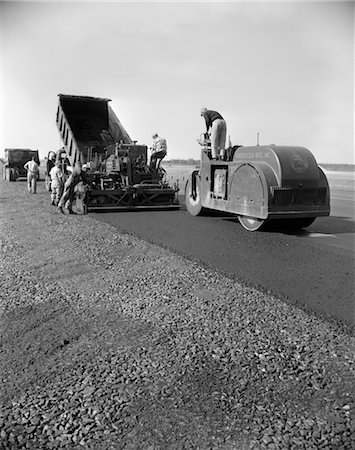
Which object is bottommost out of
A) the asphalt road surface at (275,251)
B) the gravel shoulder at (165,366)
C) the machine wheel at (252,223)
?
the gravel shoulder at (165,366)

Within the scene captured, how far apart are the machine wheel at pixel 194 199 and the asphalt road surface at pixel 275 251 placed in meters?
0.25

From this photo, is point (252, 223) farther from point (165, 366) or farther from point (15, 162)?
point (15, 162)

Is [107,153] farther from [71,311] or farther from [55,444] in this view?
[55,444]

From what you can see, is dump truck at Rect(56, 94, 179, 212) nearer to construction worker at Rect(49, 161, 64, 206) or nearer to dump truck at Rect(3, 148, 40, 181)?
construction worker at Rect(49, 161, 64, 206)

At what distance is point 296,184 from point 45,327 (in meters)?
6.12

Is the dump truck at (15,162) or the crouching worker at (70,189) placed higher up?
the dump truck at (15,162)

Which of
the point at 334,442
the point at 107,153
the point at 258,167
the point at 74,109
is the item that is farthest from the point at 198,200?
the point at 334,442

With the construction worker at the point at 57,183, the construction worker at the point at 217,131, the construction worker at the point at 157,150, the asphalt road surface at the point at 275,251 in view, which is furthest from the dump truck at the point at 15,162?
the construction worker at the point at 217,131

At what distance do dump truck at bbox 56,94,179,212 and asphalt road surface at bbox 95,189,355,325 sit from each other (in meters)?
0.90

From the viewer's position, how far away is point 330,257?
23.5 feet

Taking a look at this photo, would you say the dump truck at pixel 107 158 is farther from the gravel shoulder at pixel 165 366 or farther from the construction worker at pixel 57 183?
the gravel shoulder at pixel 165 366

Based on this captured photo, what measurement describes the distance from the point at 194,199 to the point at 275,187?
361 centimetres

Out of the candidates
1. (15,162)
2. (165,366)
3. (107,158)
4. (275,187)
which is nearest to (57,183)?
(107,158)

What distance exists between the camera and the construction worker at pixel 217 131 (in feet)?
35.6
